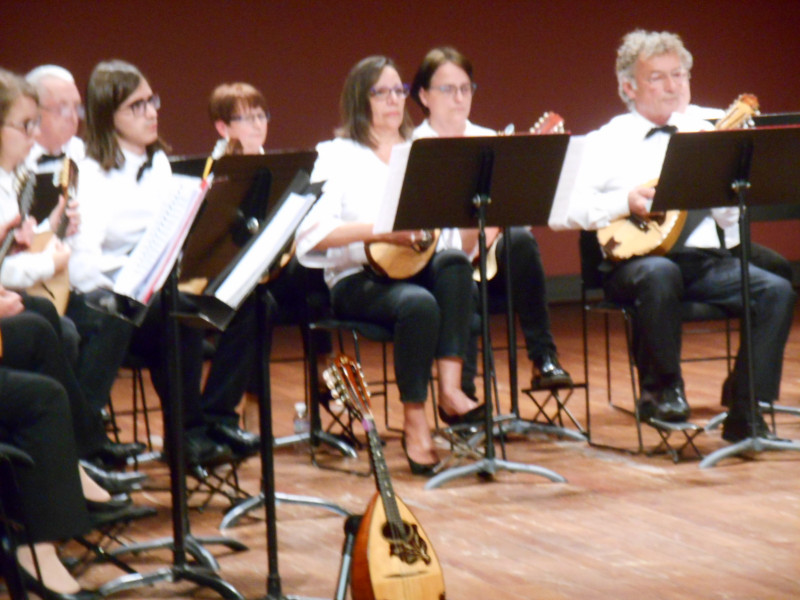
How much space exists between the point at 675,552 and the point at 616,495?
574 mm

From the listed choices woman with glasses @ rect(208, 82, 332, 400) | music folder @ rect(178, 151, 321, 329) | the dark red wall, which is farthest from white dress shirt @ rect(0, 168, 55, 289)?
the dark red wall

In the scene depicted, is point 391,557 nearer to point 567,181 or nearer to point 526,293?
point 567,181

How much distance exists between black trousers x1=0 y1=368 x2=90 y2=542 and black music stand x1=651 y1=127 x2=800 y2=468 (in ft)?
6.34

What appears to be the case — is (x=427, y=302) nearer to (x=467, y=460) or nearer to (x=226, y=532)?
(x=467, y=460)

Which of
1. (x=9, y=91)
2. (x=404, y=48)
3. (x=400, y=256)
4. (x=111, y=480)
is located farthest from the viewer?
(x=404, y=48)

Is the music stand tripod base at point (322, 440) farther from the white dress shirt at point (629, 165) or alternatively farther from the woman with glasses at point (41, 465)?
the woman with glasses at point (41, 465)

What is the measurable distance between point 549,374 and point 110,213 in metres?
1.66

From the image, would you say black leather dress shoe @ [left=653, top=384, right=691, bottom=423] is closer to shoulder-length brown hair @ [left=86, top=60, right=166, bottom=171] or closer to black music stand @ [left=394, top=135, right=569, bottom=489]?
black music stand @ [left=394, top=135, right=569, bottom=489]

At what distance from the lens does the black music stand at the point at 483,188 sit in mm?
3453

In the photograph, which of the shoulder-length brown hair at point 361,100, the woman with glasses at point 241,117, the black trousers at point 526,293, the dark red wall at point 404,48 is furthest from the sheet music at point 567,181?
the dark red wall at point 404,48

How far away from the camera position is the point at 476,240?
436 cm

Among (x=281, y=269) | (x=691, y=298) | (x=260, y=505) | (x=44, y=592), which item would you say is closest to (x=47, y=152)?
(x=281, y=269)

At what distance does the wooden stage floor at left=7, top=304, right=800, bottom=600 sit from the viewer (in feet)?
9.09

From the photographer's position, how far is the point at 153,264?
2.45 meters
